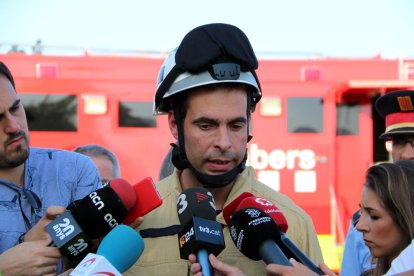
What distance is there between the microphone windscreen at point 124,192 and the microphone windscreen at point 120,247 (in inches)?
4.3

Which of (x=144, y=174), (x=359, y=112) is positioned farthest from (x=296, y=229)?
(x=359, y=112)

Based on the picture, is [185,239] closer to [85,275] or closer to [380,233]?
[85,275]

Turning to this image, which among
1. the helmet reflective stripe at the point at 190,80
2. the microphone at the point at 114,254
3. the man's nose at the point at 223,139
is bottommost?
the microphone at the point at 114,254

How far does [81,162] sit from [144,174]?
5.08m

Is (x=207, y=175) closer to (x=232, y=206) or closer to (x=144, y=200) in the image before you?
(x=232, y=206)

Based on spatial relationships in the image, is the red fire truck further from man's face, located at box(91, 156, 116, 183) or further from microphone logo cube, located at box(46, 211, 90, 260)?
microphone logo cube, located at box(46, 211, 90, 260)

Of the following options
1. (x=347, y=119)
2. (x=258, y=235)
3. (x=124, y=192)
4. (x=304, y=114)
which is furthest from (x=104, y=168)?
(x=347, y=119)

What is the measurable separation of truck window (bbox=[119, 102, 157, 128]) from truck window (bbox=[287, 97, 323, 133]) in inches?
70.9

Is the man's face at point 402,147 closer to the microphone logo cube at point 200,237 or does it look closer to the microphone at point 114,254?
the microphone logo cube at point 200,237

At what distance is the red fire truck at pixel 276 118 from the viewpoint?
7.68 meters

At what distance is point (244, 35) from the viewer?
237cm

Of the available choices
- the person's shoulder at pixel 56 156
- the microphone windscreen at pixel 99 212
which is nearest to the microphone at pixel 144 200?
the microphone windscreen at pixel 99 212

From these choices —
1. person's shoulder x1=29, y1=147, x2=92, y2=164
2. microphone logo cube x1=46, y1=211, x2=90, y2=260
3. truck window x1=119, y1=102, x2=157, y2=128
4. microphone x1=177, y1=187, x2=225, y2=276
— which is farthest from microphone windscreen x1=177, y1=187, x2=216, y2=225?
truck window x1=119, y1=102, x2=157, y2=128

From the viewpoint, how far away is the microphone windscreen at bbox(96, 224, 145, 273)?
73.4 inches
